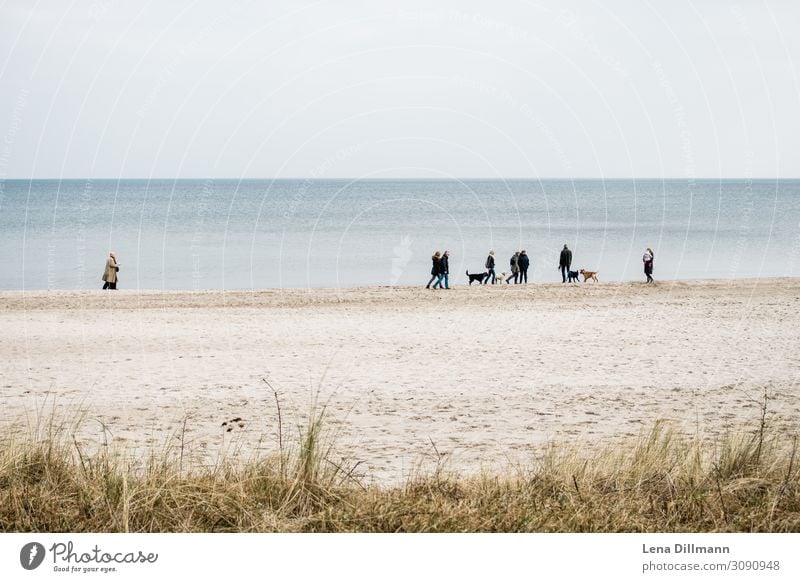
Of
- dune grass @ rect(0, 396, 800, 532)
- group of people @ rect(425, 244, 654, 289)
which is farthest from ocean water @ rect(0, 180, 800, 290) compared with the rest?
dune grass @ rect(0, 396, 800, 532)

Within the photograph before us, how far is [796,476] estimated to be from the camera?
598 cm

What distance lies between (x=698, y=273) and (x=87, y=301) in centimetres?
3160

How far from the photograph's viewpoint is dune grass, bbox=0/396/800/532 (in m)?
5.19

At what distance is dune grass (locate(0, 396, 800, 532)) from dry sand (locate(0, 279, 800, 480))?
4.39 ft

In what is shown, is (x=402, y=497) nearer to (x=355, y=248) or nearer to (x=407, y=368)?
(x=407, y=368)

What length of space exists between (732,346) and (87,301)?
63.1ft

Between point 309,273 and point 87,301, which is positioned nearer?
point 87,301

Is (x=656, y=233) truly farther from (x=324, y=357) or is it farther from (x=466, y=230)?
(x=324, y=357)

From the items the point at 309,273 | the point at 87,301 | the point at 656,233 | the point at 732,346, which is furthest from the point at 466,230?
the point at 732,346

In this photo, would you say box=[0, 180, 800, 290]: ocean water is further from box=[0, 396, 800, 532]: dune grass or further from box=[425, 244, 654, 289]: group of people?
box=[0, 396, 800, 532]: dune grass
